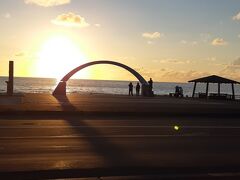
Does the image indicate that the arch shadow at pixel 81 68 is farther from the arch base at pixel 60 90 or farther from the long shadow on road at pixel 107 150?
the long shadow on road at pixel 107 150

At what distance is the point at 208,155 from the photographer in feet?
40.2

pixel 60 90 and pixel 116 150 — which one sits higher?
pixel 60 90

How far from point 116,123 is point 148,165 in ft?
31.4

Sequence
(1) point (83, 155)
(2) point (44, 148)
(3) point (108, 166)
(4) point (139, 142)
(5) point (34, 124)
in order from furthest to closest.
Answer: (5) point (34, 124), (4) point (139, 142), (2) point (44, 148), (1) point (83, 155), (3) point (108, 166)

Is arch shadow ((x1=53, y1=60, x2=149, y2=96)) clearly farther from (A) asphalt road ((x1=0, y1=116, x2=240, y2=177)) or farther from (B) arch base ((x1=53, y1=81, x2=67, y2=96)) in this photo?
(A) asphalt road ((x1=0, y1=116, x2=240, y2=177))

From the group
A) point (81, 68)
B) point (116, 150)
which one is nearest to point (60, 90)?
point (81, 68)

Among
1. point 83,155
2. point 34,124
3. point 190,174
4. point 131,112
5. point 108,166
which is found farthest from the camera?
point 131,112

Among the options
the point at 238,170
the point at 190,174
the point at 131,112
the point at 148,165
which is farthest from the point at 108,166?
the point at 131,112

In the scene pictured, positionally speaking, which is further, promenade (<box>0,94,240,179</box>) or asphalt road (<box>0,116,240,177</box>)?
asphalt road (<box>0,116,240,177</box>)

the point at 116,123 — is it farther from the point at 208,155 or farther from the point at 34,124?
the point at 208,155

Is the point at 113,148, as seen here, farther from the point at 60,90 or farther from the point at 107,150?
the point at 60,90

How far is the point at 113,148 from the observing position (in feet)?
42.8

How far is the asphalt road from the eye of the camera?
10.6 meters

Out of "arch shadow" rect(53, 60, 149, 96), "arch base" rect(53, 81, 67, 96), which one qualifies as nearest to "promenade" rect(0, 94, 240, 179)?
"arch base" rect(53, 81, 67, 96)
